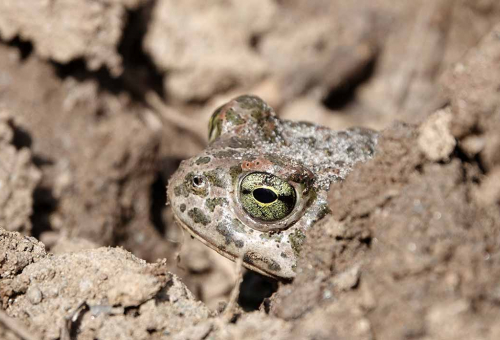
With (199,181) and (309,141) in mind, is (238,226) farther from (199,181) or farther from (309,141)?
(309,141)

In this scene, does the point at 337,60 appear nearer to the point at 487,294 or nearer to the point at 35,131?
the point at 35,131

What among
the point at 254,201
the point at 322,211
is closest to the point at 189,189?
the point at 254,201

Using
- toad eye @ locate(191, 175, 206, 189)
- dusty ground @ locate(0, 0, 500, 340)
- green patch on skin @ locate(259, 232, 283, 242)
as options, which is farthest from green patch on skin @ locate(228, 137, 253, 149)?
dusty ground @ locate(0, 0, 500, 340)

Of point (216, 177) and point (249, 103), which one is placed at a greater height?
point (249, 103)

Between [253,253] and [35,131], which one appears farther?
[35,131]

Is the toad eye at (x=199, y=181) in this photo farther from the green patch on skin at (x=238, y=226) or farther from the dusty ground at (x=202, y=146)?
the dusty ground at (x=202, y=146)

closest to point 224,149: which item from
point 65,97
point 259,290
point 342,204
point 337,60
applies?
point 342,204
